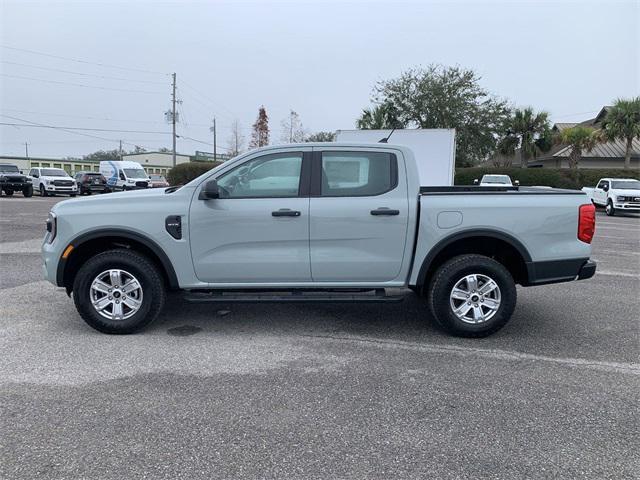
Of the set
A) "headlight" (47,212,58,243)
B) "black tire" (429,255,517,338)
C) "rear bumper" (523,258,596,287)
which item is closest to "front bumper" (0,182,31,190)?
"headlight" (47,212,58,243)

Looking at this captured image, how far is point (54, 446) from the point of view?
289 cm

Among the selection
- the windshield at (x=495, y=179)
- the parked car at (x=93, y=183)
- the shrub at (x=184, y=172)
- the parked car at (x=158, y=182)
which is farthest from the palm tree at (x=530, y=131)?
the parked car at (x=93, y=183)

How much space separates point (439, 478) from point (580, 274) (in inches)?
121

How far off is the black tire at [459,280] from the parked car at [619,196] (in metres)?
19.4

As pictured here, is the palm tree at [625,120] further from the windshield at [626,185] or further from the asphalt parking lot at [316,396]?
the asphalt parking lot at [316,396]

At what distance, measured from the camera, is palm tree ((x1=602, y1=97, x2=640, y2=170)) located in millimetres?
31112

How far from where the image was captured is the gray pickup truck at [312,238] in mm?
4711

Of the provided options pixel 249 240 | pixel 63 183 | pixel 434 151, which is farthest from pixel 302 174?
pixel 63 183

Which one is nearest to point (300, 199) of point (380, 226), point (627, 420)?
point (380, 226)

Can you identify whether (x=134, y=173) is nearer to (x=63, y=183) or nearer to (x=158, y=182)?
(x=63, y=183)

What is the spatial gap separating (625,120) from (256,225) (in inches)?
1337

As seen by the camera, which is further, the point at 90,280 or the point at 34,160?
the point at 34,160

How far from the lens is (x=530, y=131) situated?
38.8m

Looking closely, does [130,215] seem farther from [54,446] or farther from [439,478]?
[439,478]
